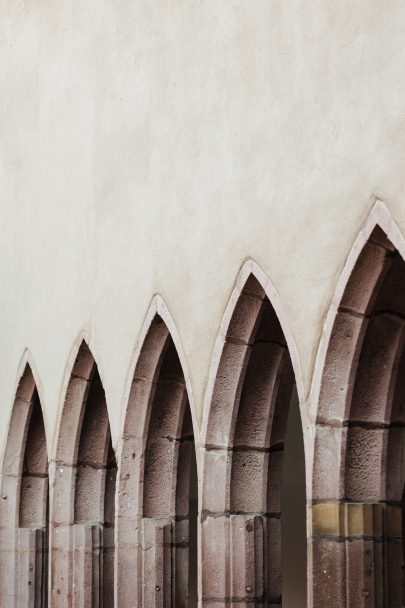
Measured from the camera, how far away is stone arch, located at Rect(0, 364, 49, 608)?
10.6 metres

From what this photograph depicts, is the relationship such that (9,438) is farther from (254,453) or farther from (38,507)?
(254,453)

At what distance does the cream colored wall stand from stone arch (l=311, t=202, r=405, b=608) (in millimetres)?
142

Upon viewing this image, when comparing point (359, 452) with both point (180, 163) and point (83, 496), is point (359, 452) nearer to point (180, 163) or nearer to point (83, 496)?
point (180, 163)

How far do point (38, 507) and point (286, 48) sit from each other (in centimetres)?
482

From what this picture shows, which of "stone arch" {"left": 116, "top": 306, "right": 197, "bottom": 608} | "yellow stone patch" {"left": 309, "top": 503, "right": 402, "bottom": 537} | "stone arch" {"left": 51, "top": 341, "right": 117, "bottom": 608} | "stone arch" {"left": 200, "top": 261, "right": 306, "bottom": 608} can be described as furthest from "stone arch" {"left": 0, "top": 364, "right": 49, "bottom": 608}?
"yellow stone patch" {"left": 309, "top": 503, "right": 402, "bottom": 537}

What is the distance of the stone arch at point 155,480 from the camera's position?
844 cm

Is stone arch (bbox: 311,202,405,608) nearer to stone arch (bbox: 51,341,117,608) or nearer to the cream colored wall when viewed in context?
the cream colored wall

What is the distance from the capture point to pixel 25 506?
10641 mm

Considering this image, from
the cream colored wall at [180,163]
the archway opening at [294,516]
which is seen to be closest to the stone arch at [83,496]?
the cream colored wall at [180,163]

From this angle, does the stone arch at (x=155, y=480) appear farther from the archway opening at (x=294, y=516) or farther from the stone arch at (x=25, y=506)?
the archway opening at (x=294, y=516)

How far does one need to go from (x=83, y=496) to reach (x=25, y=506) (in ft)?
3.80

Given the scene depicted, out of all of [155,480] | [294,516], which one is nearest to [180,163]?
[155,480]

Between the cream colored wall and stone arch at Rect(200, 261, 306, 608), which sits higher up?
the cream colored wall

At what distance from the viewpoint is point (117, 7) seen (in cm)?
905
